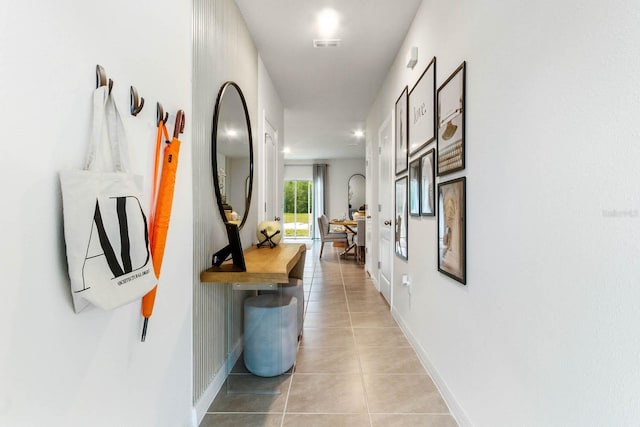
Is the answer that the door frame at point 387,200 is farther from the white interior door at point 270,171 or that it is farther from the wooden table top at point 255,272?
the wooden table top at point 255,272

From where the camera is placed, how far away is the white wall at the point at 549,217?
30.7 inches

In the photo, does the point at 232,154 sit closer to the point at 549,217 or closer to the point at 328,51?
the point at 328,51

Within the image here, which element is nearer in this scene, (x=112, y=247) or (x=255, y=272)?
(x=112, y=247)

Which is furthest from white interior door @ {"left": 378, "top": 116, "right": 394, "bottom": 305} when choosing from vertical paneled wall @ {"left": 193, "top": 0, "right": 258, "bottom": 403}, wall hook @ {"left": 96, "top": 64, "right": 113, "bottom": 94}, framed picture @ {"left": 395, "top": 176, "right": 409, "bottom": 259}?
wall hook @ {"left": 96, "top": 64, "right": 113, "bottom": 94}

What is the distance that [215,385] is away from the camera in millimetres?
1932

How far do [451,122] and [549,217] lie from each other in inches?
36.2

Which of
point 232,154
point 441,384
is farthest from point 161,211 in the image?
point 441,384

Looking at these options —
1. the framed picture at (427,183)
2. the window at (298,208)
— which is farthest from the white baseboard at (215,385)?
the window at (298,208)

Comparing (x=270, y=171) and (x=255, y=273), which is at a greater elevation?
(x=270, y=171)

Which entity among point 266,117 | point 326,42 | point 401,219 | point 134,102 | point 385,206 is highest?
point 326,42

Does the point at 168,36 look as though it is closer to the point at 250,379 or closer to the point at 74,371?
the point at 74,371

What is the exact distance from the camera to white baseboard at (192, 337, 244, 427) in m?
1.68

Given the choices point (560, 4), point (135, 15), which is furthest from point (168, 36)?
point (560, 4)

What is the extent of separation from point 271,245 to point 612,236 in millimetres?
2215
